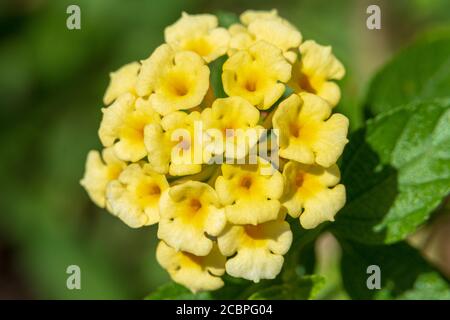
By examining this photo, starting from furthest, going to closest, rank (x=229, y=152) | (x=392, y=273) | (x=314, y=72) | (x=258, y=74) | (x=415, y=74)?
1. (x=415, y=74)
2. (x=392, y=273)
3. (x=314, y=72)
4. (x=258, y=74)
5. (x=229, y=152)

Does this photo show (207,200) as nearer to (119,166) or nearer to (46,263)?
(119,166)

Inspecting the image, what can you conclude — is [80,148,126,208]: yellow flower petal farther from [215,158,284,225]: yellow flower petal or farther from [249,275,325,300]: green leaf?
[249,275,325,300]: green leaf

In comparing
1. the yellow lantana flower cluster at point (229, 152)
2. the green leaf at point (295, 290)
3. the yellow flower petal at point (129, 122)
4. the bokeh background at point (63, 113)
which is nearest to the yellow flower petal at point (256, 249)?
the yellow lantana flower cluster at point (229, 152)

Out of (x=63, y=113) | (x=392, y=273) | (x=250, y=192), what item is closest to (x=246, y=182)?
(x=250, y=192)

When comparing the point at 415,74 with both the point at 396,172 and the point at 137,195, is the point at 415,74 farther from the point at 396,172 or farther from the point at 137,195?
the point at 137,195

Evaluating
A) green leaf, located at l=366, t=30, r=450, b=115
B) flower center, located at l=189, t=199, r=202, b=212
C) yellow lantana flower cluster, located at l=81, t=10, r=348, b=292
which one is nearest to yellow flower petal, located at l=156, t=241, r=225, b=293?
yellow lantana flower cluster, located at l=81, t=10, r=348, b=292

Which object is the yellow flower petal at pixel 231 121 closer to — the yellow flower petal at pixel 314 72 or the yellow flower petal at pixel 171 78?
the yellow flower petal at pixel 171 78

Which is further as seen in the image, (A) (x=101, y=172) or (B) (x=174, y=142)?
(A) (x=101, y=172)
